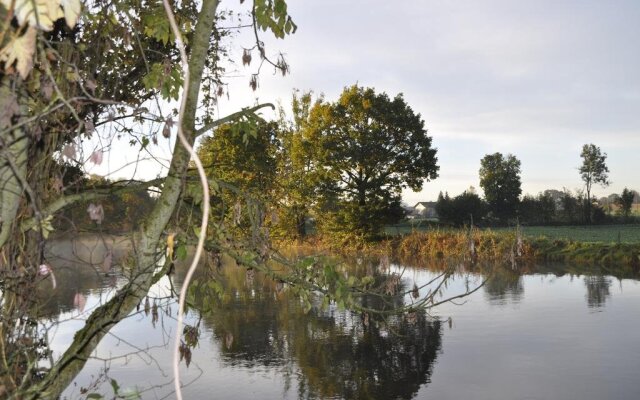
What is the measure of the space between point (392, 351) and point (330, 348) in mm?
1534

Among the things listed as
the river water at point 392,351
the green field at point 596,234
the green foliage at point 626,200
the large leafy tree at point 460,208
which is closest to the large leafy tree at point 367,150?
the green field at point 596,234

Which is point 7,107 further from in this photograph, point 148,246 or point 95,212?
point 148,246

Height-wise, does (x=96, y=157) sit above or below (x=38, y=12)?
below

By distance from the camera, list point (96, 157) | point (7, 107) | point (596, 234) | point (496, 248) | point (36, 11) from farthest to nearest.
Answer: point (596, 234) → point (496, 248) → point (96, 157) → point (7, 107) → point (36, 11)

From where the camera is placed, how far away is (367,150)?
4200cm

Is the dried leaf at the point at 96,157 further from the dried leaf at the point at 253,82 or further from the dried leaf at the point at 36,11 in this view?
the dried leaf at the point at 253,82

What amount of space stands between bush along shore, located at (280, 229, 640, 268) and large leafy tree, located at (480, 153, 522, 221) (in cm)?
4250

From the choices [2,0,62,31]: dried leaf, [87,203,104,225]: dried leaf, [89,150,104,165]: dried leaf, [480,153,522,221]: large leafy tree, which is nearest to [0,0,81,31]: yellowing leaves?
[2,0,62,31]: dried leaf

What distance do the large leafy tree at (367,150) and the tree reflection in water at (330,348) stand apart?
21.6 meters

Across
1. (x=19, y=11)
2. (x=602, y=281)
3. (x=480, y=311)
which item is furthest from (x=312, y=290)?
(x=602, y=281)

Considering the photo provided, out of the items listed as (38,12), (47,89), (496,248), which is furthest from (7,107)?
(496,248)

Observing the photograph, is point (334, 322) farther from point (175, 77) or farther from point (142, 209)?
point (175, 77)

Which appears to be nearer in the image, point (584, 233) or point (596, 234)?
point (596, 234)

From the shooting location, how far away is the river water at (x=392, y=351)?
11.5 metres
